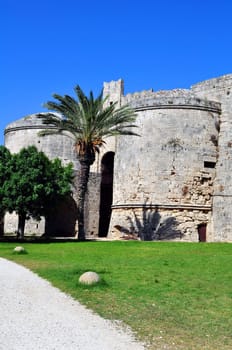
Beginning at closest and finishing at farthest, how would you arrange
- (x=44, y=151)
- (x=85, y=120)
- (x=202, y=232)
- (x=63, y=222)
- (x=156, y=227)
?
(x=85, y=120), (x=156, y=227), (x=202, y=232), (x=63, y=222), (x=44, y=151)

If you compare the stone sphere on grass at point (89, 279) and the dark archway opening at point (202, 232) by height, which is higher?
the dark archway opening at point (202, 232)

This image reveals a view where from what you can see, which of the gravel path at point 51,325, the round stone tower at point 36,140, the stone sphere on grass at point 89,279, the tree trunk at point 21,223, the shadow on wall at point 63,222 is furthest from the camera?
the round stone tower at point 36,140

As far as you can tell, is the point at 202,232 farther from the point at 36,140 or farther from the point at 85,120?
the point at 36,140

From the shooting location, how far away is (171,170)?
28.5 meters

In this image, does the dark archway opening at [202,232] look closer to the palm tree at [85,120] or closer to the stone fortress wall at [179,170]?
the stone fortress wall at [179,170]

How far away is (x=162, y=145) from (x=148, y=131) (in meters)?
1.15

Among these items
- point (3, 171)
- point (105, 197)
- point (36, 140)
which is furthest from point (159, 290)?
point (36, 140)

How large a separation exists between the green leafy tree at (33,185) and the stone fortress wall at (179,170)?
3.80m

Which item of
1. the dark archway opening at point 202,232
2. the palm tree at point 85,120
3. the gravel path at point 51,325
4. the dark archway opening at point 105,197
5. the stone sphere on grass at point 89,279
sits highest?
the palm tree at point 85,120

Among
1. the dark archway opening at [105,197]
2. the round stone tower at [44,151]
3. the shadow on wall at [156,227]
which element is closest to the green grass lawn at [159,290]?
the shadow on wall at [156,227]

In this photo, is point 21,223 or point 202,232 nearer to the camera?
point 21,223

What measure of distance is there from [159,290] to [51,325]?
145 inches

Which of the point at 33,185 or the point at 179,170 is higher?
the point at 179,170

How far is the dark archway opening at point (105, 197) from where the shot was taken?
1407 inches
